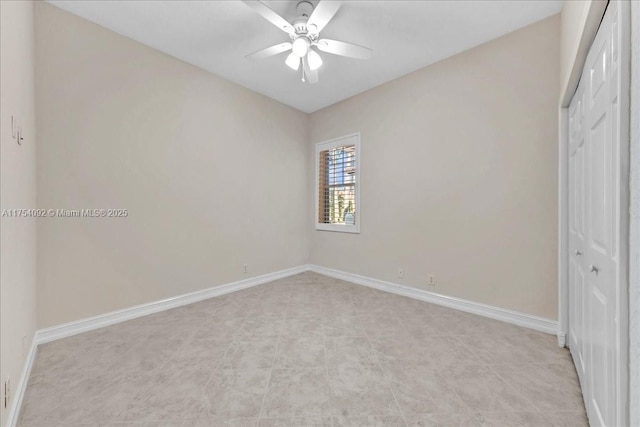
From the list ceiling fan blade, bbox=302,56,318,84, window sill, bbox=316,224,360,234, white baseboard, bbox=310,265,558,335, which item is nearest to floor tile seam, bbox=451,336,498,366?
white baseboard, bbox=310,265,558,335

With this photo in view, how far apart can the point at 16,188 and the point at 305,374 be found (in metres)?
2.18

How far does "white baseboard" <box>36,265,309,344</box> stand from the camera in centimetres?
219

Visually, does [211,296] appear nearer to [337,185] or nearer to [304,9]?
[337,185]

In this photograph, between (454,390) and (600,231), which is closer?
(600,231)

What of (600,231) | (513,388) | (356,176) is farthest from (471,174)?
(513,388)

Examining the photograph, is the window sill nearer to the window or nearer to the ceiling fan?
the window

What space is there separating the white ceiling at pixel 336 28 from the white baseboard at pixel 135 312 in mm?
2821

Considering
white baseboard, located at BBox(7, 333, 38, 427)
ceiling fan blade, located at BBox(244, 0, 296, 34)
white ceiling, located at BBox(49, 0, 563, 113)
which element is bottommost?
white baseboard, located at BBox(7, 333, 38, 427)

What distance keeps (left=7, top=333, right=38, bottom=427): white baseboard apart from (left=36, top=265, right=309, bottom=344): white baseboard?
0.22 metres

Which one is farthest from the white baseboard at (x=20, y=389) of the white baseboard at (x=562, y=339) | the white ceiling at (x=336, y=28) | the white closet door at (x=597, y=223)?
the white baseboard at (x=562, y=339)

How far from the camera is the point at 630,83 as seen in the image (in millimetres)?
807

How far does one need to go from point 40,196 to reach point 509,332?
4.30 m

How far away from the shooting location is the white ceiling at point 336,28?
7.20 feet

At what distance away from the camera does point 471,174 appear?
2.79 metres
